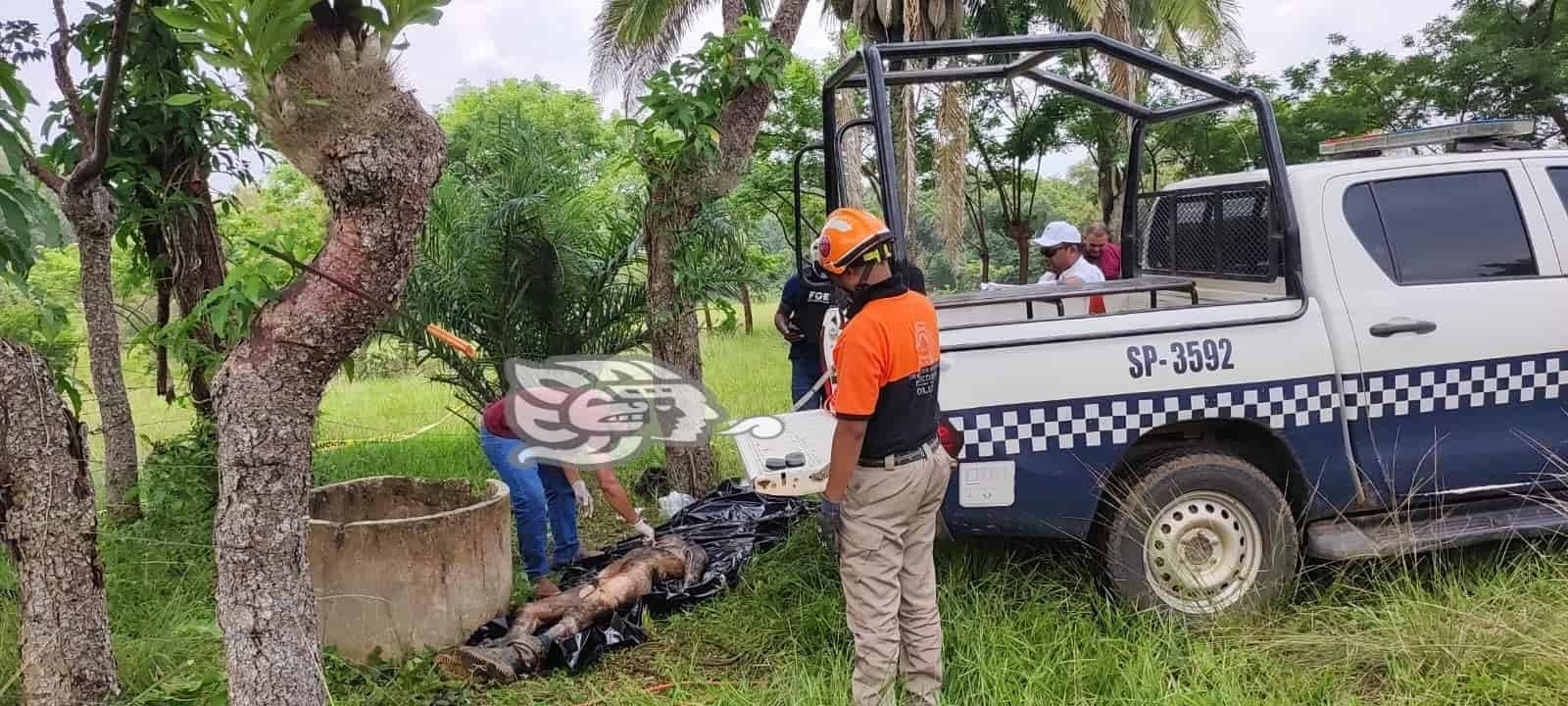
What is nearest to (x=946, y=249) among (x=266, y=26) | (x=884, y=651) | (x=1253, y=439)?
(x=1253, y=439)

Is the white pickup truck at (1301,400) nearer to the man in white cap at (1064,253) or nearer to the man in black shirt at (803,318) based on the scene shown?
the man in white cap at (1064,253)

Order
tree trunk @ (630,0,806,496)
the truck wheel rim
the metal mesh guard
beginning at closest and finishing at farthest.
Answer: the truck wheel rim, the metal mesh guard, tree trunk @ (630,0,806,496)

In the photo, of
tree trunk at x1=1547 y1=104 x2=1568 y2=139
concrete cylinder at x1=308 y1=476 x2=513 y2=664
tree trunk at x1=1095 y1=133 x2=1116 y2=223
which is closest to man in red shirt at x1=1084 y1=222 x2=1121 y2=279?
concrete cylinder at x1=308 y1=476 x2=513 y2=664

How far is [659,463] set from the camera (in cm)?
731

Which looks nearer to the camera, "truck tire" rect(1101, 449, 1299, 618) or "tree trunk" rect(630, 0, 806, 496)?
"truck tire" rect(1101, 449, 1299, 618)

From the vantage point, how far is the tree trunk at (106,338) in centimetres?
493

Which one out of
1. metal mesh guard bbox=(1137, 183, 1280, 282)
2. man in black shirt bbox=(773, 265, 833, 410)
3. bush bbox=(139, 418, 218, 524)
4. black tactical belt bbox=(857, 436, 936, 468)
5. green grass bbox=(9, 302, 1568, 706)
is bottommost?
green grass bbox=(9, 302, 1568, 706)

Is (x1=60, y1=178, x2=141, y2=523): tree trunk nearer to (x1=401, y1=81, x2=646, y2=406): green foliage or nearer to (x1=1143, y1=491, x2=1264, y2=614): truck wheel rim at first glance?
(x1=401, y1=81, x2=646, y2=406): green foliage

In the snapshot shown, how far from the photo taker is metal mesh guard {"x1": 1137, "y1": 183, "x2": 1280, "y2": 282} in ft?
14.3

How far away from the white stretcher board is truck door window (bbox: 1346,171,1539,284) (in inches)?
88.7

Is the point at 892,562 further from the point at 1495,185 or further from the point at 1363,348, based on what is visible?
the point at 1495,185

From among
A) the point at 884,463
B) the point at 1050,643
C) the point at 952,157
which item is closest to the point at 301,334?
the point at 884,463

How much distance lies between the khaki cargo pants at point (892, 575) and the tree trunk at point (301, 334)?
5.08ft

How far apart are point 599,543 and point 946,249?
11360 millimetres
